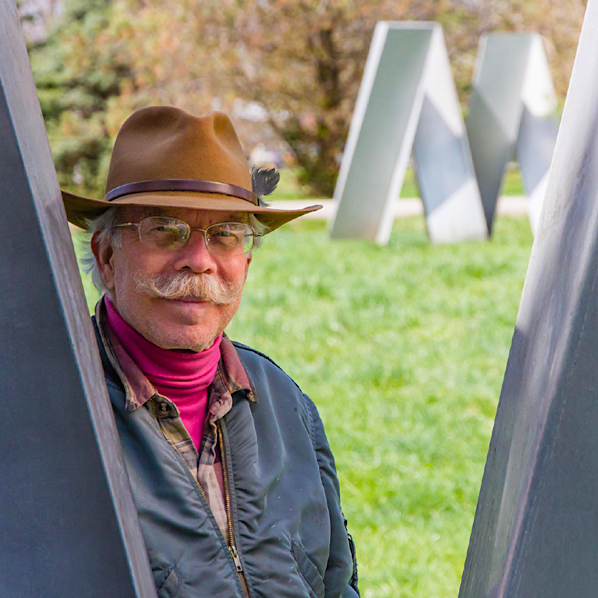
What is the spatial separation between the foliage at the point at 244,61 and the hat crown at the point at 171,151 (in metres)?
15.1

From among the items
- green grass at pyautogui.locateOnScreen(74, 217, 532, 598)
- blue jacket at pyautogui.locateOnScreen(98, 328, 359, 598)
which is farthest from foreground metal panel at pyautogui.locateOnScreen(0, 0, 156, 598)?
green grass at pyautogui.locateOnScreen(74, 217, 532, 598)

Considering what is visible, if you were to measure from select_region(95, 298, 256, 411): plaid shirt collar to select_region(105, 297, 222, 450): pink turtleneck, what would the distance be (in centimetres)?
2

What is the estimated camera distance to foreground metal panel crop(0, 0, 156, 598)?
105 cm

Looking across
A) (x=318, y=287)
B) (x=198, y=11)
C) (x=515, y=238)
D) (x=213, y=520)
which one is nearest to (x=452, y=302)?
(x=318, y=287)

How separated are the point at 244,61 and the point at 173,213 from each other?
1696 cm

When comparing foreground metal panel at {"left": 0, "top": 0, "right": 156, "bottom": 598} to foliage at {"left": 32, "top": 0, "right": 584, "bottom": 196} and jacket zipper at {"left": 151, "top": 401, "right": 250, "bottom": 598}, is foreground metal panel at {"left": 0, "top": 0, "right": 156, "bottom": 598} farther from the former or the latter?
foliage at {"left": 32, "top": 0, "right": 584, "bottom": 196}

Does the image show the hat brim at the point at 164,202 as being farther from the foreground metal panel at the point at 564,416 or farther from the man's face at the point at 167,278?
the foreground metal panel at the point at 564,416

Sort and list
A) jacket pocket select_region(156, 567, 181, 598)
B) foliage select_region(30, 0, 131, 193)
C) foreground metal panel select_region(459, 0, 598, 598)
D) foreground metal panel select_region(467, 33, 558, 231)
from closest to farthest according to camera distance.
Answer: foreground metal panel select_region(459, 0, 598, 598) → jacket pocket select_region(156, 567, 181, 598) → foreground metal panel select_region(467, 33, 558, 231) → foliage select_region(30, 0, 131, 193)

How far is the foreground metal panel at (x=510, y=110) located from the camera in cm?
1191

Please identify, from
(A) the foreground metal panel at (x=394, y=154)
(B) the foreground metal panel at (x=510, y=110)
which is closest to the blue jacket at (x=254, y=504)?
(A) the foreground metal panel at (x=394, y=154)

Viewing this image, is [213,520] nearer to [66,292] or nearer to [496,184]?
[66,292]

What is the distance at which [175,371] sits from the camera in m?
1.68

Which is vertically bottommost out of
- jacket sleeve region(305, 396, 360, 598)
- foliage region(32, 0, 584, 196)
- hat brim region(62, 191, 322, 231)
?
jacket sleeve region(305, 396, 360, 598)

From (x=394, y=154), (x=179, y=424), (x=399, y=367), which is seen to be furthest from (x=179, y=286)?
(x=394, y=154)
